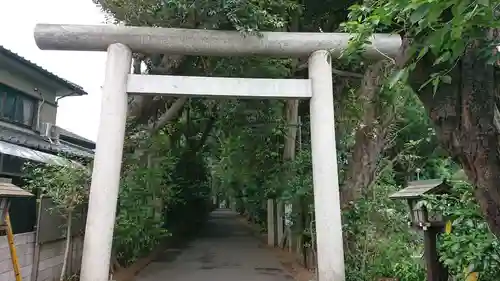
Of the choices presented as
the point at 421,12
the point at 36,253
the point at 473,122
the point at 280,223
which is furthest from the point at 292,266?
the point at 421,12

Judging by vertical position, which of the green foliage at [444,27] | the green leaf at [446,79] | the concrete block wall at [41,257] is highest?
the green foliage at [444,27]

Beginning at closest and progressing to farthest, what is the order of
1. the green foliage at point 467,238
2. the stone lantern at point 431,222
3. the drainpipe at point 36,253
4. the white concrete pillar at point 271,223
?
the green foliage at point 467,238 → the stone lantern at point 431,222 → the drainpipe at point 36,253 → the white concrete pillar at point 271,223

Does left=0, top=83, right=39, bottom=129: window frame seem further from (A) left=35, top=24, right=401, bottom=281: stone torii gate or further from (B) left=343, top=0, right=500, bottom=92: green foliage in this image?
(B) left=343, top=0, right=500, bottom=92: green foliage

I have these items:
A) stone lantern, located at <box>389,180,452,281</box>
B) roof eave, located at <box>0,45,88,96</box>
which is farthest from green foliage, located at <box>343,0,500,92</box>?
roof eave, located at <box>0,45,88,96</box>

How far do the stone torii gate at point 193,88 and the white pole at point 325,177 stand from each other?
16mm

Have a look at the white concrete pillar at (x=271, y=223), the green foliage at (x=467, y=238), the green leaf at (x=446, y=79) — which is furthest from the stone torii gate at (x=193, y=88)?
the white concrete pillar at (x=271, y=223)

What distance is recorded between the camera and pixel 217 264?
34.6 ft

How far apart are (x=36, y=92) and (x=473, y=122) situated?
35.7 ft

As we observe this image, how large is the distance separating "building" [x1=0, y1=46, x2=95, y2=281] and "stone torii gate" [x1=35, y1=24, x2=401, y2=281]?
2.59 ft

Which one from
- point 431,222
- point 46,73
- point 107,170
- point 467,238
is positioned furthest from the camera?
point 46,73

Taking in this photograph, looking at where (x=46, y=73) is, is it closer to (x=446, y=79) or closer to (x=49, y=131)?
(x=49, y=131)

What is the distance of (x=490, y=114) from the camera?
9.64 ft

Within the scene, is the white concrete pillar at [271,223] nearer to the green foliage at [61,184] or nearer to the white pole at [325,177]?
the white pole at [325,177]

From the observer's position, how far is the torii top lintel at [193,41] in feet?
22.7
